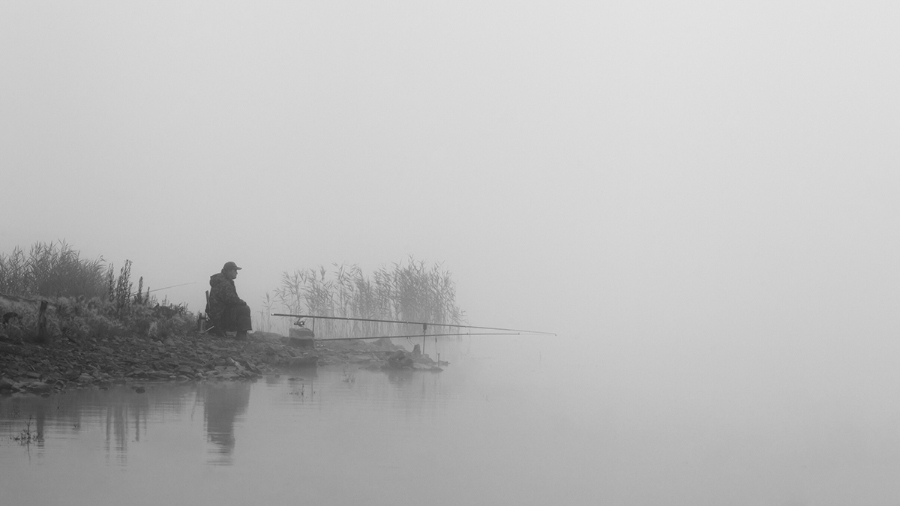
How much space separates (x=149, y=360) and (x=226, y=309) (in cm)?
533

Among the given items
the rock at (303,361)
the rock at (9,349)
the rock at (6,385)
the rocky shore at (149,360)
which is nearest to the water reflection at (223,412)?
the rocky shore at (149,360)

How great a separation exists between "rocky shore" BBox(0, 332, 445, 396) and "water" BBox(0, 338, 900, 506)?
545 millimetres

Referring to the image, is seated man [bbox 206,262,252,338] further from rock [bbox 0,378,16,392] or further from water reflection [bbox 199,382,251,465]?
rock [bbox 0,378,16,392]

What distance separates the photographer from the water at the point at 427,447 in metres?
5.57

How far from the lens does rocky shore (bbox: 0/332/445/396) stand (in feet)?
32.0

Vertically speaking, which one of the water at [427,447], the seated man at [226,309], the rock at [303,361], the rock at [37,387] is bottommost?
the water at [427,447]

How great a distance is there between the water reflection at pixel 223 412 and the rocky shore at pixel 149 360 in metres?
0.77

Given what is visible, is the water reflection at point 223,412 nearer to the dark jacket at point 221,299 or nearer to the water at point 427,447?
the water at point 427,447

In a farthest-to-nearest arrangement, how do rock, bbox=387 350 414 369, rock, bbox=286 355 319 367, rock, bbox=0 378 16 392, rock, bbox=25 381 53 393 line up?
rock, bbox=387 350 414 369
rock, bbox=286 355 319 367
rock, bbox=25 381 53 393
rock, bbox=0 378 16 392

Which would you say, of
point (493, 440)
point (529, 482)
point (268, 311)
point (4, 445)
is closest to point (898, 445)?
point (493, 440)

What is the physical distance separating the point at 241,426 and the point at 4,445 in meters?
2.05

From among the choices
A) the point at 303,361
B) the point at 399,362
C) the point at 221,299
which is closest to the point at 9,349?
the point at 303,361

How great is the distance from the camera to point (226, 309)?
677 inches

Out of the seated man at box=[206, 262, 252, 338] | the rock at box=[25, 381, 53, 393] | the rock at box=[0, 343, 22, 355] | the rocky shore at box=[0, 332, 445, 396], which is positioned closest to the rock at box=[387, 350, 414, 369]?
the rocky shore at box=[0, 332, 445, 396]
